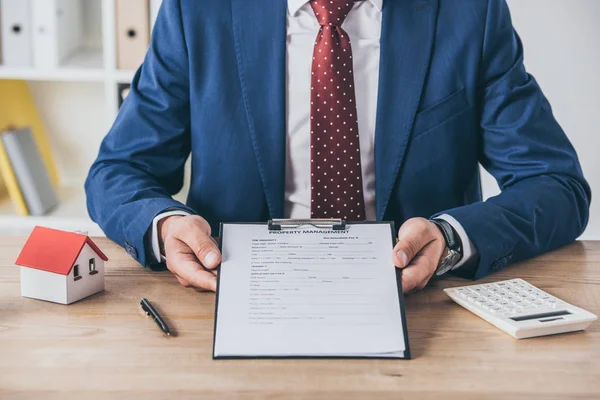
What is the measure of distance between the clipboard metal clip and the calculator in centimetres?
19

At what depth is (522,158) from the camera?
61.2 inches

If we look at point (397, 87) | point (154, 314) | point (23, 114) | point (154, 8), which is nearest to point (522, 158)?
point (397, 87)

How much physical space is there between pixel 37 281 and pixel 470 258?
0.66 meters

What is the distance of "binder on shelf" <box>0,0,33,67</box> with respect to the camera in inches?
99.0

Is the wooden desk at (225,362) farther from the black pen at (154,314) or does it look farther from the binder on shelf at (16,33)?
the binder on shelf at (16,33)

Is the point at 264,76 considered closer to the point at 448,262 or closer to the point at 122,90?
the point at 448,262

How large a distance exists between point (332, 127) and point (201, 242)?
0.49 m

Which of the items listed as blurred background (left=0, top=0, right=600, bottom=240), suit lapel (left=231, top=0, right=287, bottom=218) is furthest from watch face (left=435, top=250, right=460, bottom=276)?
blurred background (left=0, top=0, right=600, bottom=240)

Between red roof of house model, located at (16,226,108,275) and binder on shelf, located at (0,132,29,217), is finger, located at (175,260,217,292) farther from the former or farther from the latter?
binder on shelf, located at (0,132,29,217)

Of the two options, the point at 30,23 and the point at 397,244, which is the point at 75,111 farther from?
the point at 397,244

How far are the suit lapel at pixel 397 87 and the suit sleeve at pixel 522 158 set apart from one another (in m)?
0.13

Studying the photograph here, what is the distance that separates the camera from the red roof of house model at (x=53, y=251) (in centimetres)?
113

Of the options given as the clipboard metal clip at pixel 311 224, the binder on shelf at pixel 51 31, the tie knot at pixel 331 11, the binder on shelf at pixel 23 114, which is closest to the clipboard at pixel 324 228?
the clipboard metal clip at pixel 311 224

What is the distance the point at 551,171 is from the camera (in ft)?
5.01
